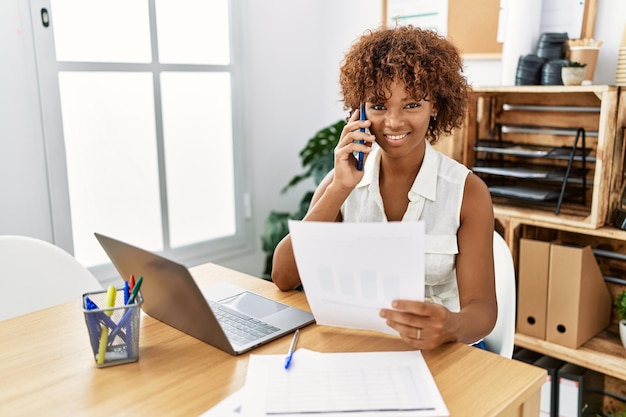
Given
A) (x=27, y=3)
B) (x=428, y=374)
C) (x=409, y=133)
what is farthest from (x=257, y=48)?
(x=428, y=374)

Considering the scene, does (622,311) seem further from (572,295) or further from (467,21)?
(467,21)

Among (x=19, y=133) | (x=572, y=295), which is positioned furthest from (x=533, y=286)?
(x=19, y=133)

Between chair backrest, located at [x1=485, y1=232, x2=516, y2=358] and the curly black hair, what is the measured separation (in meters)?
0.37

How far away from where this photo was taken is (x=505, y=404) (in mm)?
796

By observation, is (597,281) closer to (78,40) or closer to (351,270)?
(351,270)

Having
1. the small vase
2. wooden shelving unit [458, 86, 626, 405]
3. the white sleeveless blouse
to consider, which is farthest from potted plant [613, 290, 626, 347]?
the white sleeveless blouse

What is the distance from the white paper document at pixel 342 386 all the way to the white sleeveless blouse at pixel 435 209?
0.35 metres

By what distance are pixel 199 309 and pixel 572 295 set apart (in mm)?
1385

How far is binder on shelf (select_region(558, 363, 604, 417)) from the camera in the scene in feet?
6.40

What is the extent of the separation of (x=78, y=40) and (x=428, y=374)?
75.4 inches

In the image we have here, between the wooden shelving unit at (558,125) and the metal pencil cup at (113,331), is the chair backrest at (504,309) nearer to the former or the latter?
the wooden shelving unit at (558,125)

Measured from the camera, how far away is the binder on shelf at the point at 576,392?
195 cm

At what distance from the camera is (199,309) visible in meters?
0.94

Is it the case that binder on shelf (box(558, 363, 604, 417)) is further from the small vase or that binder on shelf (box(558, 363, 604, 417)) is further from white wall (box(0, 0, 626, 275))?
white wall (box(0, 0, 626, 275))
